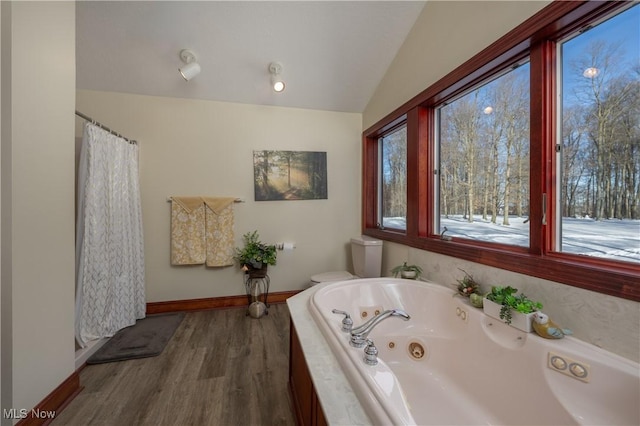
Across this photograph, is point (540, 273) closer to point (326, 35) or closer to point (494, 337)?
point (494, 337)

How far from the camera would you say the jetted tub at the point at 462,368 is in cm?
85

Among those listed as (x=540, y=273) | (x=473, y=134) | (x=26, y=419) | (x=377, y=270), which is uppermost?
(x=473, y=134)

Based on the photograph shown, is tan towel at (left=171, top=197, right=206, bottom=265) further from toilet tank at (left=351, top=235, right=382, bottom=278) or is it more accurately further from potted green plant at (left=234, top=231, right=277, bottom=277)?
toilet tank at (left=351, top=235, right=382, bottom=278)

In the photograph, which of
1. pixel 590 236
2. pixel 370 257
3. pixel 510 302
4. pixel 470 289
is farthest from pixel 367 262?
pixel 590 236

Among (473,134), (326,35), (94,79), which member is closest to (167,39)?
(94,79)

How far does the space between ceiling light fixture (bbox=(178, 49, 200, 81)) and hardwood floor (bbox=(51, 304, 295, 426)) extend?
2.25m

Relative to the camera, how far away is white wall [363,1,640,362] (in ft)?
3.13

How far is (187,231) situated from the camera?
8.63ft

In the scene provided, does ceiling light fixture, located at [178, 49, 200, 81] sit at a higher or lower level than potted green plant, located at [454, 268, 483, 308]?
higher

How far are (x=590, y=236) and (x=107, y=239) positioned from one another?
3.16 meters

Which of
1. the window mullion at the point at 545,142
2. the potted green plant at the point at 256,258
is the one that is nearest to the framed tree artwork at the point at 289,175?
the potted green plant at the point at 256,258

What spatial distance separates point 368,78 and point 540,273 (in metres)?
2.31

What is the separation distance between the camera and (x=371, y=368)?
0.89m

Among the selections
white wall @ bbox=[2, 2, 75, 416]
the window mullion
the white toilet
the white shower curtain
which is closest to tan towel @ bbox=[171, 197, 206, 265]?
the white shower curtain
